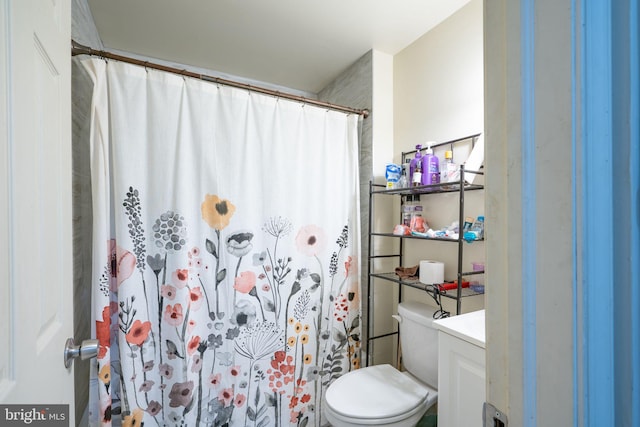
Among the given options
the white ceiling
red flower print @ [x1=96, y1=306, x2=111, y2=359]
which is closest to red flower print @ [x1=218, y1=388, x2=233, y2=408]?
red flower print @ [x1=96, y1=306, x2=111, y2=359]

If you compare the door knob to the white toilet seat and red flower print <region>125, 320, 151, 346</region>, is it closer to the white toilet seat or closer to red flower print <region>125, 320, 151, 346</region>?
red flower print <region>125, 320, 151, 346</region>

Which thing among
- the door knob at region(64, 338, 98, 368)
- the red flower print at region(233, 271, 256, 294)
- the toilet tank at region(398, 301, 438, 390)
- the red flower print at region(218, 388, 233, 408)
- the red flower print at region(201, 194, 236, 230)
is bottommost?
the red flower print at region(218, 388, 233, 408)

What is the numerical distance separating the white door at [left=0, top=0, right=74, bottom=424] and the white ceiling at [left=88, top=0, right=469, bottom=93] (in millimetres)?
1108

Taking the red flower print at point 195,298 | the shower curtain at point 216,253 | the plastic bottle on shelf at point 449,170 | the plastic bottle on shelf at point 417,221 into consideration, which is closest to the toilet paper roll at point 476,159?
the plastic bottle on shelf at point 449,170

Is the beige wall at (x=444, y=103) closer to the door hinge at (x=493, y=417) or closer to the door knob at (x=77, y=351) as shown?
the door hinge at (x=493, y=417)

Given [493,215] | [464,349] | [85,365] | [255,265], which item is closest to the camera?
[493,215]

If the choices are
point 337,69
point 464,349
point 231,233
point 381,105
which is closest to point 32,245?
point 231,233

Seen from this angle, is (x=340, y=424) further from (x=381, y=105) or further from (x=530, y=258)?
(x=381, y=105)

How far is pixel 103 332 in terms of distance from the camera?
1.23 meters

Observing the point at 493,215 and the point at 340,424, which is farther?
the point at 340,424

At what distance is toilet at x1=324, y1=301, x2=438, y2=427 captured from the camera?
3.95ft

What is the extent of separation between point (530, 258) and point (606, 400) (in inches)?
7.0

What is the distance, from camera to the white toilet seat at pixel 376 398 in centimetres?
119

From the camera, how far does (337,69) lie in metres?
2.19
